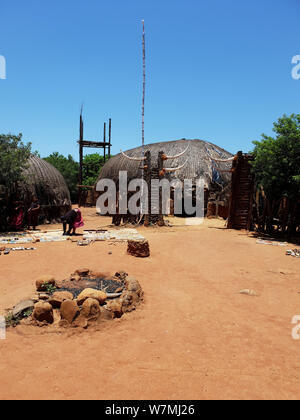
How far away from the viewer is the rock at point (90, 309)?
13.8 feet

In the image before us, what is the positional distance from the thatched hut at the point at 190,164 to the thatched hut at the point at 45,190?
620 cm

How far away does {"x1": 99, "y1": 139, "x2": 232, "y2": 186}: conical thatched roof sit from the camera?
21766mm

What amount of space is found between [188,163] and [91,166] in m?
20.8

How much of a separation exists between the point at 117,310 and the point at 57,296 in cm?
105

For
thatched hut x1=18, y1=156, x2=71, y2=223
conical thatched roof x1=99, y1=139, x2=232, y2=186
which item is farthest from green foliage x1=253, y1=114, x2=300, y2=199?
thatched hut x1=18, y1=156, x2=71, y2=223

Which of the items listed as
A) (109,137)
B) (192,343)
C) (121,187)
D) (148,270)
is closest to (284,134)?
(148,270)

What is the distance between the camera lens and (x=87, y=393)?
2699 mm

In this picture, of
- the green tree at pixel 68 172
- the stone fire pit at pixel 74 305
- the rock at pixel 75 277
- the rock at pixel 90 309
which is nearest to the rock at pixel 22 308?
the stone fire pit at pixel 74 305

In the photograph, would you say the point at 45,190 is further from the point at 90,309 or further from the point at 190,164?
the point at 90,309

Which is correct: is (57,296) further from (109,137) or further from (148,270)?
(109,137)

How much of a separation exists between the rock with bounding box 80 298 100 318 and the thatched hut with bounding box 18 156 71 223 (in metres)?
11.5

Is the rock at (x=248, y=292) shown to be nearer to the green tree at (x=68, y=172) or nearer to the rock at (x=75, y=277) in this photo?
the rock at (x=75, y=277)

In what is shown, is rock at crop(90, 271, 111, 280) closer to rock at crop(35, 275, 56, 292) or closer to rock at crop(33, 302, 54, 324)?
rock at crop(35, 275, 56, 292)

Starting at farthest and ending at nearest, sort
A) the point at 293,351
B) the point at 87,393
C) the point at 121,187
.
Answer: the point at 121,187 < the point at 293,351 < the point at 87,393
